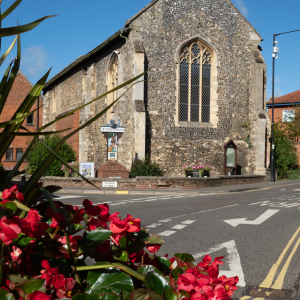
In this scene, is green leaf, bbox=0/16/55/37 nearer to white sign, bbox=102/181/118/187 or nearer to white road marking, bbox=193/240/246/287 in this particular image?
white road marking, bbox=193/240/246/287

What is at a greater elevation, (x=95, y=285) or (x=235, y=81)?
(x=235, y=81)

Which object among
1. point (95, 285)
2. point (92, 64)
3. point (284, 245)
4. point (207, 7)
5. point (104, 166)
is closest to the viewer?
point (95, 285)

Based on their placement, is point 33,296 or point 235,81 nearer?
point 33,296

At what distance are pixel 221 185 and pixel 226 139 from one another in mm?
4024

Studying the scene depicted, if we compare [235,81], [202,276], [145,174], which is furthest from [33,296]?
[235,81]

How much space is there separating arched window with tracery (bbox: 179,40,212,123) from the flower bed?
20.1 m

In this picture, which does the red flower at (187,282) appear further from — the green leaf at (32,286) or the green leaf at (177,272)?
the green leaf at (32,286)

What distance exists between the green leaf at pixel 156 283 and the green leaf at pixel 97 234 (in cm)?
28

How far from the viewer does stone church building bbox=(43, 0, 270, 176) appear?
2034 cm

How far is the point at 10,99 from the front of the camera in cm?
3872

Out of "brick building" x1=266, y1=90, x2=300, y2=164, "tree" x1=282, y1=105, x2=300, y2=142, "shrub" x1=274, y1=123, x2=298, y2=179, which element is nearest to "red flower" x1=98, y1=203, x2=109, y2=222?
"shrub" x1=274, y1=123, x2=298, y2=179

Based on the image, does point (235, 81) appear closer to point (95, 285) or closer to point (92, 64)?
point (92, 64)

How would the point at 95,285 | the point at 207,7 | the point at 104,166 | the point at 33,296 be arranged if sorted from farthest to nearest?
the point at 207,7
the point at 104,166
the point at 95,285
the point at 33,296

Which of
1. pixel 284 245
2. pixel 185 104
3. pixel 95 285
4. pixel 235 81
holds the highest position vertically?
pixel 235 81
